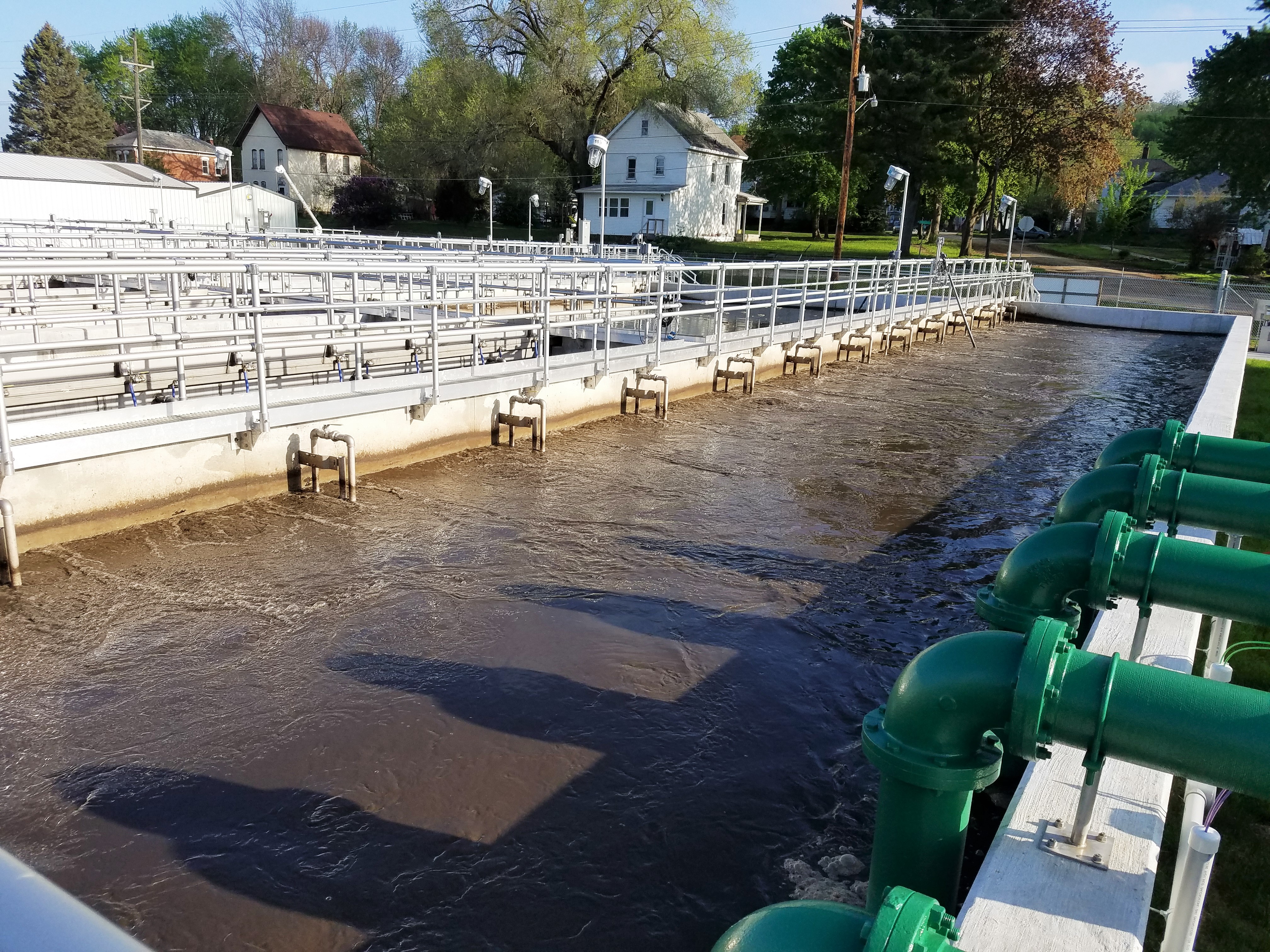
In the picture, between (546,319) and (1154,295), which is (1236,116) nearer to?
(1154,295)

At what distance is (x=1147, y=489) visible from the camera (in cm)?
408

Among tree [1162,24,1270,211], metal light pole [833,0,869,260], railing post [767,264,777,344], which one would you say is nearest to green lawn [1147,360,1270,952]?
railing post [767,264,777,344]

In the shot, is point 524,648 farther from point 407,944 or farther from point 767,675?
point 407,944

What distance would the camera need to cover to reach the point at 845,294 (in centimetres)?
1958

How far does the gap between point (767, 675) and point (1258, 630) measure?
3.07 m

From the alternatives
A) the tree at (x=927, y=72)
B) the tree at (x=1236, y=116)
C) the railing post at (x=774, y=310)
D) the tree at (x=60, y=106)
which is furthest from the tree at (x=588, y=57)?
the railing post at (x=774, y=310)

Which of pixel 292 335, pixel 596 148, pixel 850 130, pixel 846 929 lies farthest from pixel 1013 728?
pixel 850 130

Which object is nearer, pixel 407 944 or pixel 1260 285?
pixel 407 944

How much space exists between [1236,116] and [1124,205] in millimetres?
21341

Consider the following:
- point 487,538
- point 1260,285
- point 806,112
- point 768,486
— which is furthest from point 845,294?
point 806,112

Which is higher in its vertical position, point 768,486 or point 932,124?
point 932,124

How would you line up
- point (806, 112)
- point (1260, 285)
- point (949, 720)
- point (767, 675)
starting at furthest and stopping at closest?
point (806, 112), point (1260, 285), point (767, 675), point (949, 720)

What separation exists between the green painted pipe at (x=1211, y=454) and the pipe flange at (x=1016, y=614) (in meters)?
1.57

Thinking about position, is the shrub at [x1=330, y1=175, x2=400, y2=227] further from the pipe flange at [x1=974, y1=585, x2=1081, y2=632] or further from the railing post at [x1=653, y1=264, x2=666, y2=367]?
the pipe flange at [x1=974, y1=585, x2=1081, y2=632]
